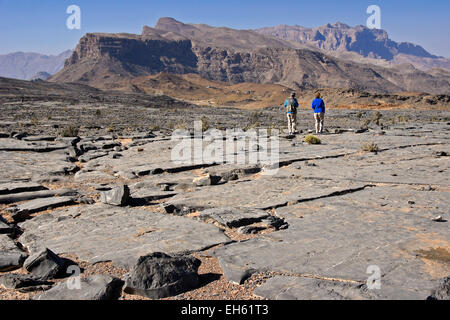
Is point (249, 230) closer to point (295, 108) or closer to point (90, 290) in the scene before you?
point (90, 290)

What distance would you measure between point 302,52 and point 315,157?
150m

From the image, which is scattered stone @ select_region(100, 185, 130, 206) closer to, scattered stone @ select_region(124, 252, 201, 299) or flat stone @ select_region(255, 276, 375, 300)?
scattered stone @ select_region(124, 252, 201, 299)

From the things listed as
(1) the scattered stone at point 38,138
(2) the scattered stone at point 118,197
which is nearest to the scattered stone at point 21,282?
(2) the scattered stone at point 118,197

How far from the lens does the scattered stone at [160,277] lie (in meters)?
3.27

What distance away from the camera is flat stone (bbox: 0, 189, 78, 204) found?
6.62m

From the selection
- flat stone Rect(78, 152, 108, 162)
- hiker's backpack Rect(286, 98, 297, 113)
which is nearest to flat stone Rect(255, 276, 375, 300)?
flat stone Rect(78, 152, 108, 162)

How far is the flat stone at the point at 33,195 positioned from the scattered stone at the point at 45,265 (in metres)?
3.32

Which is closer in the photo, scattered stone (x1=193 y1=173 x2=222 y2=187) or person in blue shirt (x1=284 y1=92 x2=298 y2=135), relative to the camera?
scattered stone (x1=193 y1=173 x2=222 y2=187)

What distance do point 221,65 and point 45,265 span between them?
160258 millimetres

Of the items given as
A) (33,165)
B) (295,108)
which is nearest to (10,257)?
(33,165)

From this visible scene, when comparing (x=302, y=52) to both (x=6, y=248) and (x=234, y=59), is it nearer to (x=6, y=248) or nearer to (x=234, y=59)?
(x=234, y=59)

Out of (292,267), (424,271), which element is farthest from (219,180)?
(424,271)

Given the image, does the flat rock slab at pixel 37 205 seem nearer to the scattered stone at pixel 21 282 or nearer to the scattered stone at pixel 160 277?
the scattered stone at pixel 21 282

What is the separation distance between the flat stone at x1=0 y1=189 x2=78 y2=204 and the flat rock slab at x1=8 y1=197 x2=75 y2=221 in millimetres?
376
